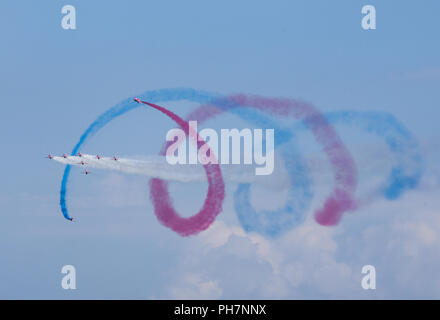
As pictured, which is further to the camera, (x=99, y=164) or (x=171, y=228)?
(x=99, y=164)

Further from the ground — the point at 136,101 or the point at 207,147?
the point at 136,101

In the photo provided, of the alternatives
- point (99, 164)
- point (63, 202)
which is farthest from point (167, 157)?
point (63, 202)

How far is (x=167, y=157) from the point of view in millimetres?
66562

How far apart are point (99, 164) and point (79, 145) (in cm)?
274

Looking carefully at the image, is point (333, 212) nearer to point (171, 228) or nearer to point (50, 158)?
point (171, 228)

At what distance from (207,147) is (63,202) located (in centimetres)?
1678

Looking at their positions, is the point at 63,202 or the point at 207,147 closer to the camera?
the point at 207,147

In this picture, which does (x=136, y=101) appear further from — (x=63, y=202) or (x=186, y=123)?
(x=63, y=202)
